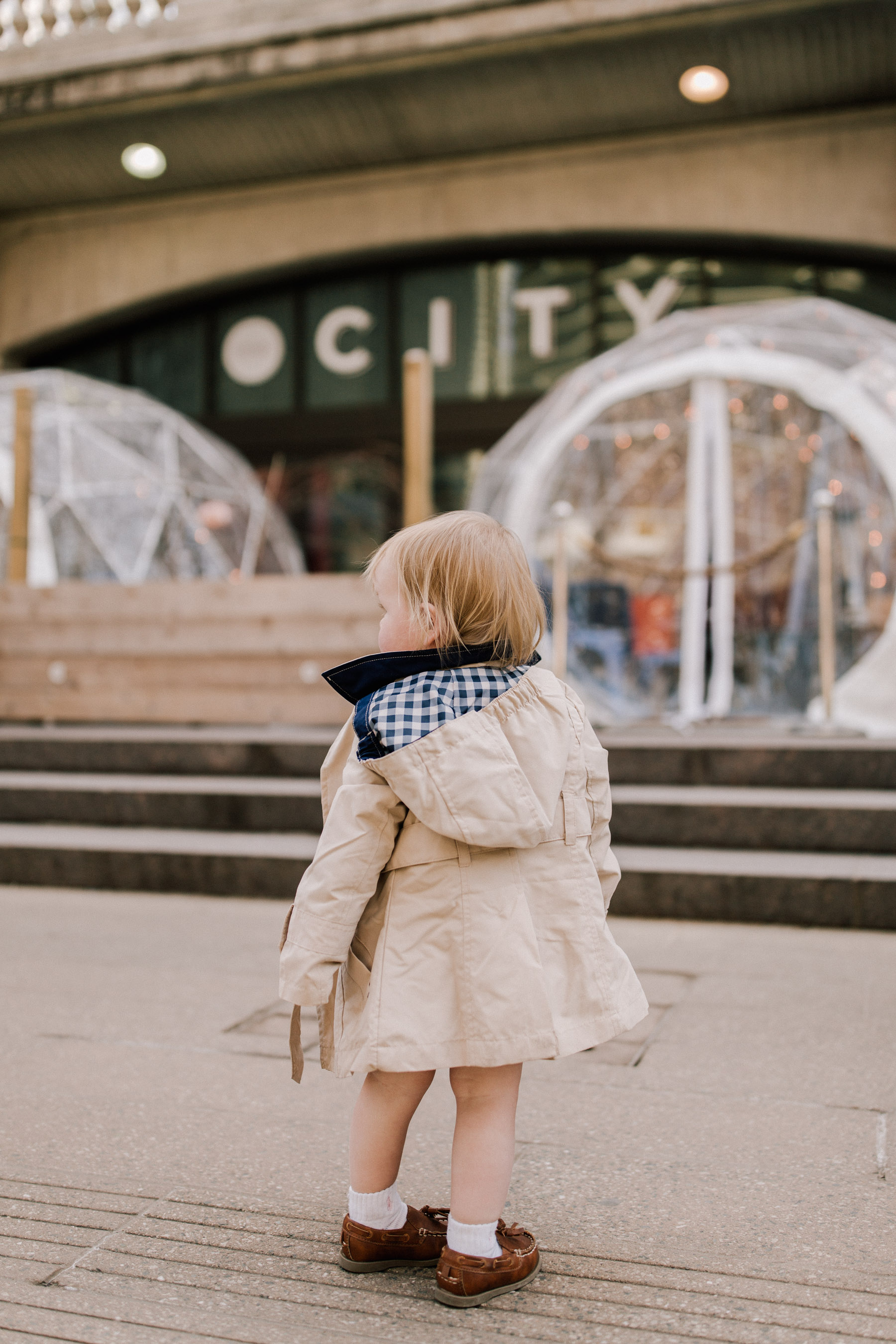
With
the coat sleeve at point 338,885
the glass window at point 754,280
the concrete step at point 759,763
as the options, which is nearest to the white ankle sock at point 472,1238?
the coat sleeve at point 338,885

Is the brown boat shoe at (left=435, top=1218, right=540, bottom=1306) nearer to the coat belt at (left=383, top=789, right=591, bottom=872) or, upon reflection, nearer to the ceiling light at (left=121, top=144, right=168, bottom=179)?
the coat belt at (left=383, top=789, right=591, bottom=872)

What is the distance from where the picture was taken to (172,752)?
633 cm

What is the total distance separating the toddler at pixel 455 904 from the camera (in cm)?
185

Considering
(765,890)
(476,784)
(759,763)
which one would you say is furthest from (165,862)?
(476,784)

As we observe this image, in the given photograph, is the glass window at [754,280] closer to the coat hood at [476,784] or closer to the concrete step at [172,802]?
the concrete step at [172,802]

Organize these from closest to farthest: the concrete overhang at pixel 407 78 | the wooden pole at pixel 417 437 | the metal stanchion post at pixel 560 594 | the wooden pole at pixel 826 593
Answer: the wooden pole at pixel 826 593, the metal stanchion post at pixel 560 594, the wooden pole at pixel 417 437, the concrete overhang at pixel 407 78

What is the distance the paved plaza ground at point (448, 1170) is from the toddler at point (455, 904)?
16cm

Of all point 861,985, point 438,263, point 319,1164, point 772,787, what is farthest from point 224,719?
point 438,263

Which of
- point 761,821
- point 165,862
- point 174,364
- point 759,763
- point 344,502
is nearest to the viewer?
point 761,821

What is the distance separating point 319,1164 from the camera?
2.39m

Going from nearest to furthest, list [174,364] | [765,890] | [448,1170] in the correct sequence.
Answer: [448,1170], [765,890], [174,364]

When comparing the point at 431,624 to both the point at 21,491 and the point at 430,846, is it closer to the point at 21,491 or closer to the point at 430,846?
the point at 430,846

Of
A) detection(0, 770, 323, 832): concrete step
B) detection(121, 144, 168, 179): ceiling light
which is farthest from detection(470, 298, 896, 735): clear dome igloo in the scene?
detection(121, 144, 168, 179): ceiling light

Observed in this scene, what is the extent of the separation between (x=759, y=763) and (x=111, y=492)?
17.4 feet
